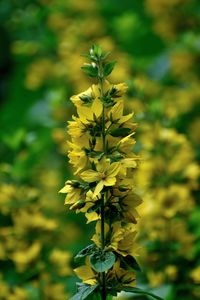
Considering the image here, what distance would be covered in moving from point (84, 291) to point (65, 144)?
1.94m

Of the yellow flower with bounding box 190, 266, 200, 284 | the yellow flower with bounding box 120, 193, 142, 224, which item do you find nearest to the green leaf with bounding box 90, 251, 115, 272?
the yellow flower with bounding box 120, 193, 142, 224

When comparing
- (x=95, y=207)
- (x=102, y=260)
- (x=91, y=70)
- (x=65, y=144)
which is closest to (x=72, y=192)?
(x=95, y=207)

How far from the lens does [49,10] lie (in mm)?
4543

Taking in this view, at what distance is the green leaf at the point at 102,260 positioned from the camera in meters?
1.74

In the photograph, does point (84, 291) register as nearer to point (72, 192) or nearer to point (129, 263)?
point (129, 263)

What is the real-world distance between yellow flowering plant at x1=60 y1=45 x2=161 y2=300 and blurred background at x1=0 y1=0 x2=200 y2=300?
62 cm

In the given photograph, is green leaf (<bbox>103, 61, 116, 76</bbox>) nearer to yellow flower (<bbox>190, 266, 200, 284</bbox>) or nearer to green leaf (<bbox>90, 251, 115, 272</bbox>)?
green leaf (<bbox>90, 251, 115, 272</bbox>)

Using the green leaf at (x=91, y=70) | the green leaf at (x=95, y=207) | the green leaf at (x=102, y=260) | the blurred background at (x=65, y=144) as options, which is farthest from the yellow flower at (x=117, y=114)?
→ the blurred background at (x=65, y=144)

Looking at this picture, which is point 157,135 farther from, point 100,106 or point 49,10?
point 49,10

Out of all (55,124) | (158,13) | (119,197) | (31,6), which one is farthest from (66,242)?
(119,197)

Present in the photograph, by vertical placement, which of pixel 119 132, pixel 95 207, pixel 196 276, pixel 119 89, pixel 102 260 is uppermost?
pixel 119 89

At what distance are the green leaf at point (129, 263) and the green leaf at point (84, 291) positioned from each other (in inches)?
4.1

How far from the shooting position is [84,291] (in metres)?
1.80

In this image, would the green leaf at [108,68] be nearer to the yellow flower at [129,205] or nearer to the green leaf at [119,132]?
the green leaf at [119,132]
